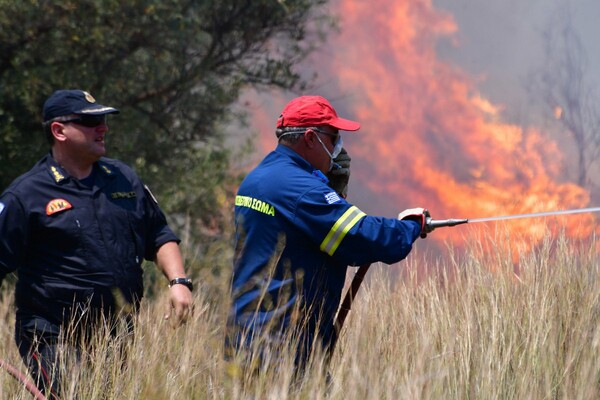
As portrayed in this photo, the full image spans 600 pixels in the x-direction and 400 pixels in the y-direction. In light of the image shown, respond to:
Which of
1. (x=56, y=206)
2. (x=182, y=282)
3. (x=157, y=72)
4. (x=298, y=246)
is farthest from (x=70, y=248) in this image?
(x=157, y=72)

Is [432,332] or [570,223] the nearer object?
[432,332]

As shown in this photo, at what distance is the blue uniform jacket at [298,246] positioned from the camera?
4004mm

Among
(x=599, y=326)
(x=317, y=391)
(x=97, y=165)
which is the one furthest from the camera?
(x=97, y=165)

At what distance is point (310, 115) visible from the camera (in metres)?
4.29

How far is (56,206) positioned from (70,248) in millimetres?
209

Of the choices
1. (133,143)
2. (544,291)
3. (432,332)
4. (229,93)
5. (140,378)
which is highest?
(229,93)

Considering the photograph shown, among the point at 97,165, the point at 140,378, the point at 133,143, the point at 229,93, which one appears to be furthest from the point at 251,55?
the point at 140,378

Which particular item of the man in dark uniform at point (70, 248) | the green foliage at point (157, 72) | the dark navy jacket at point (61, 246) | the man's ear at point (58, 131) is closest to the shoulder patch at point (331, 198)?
the man in dark uniform at point (70, 248)

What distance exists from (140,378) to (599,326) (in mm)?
1994

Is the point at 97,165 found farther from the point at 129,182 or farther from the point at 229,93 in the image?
the point at 229,93

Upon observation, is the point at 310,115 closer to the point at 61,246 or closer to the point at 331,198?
the point at 331,198

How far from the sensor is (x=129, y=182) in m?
5.16

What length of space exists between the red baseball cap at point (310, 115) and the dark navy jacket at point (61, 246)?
111 centimetres

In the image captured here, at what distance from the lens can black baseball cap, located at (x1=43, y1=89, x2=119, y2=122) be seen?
509cm
